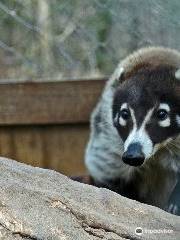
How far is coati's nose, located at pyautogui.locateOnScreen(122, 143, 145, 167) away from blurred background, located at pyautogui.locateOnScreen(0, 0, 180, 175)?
1432 millimetres

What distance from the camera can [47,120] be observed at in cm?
482

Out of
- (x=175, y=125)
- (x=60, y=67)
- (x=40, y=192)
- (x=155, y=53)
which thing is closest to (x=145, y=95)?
(x=175, y=125)

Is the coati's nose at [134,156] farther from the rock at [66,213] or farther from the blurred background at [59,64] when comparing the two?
the blurred background at [59,64]

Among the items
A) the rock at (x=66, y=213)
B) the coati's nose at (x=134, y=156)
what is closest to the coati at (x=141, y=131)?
the coati's nose at (x=134, y=156)

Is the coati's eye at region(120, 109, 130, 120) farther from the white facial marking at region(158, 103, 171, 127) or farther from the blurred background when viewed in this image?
the blurred background

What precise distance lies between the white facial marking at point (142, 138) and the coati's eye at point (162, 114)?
37mm

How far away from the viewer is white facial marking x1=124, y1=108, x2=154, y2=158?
3.35m

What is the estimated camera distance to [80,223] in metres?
2.34

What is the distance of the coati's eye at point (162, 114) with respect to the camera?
3.50 m

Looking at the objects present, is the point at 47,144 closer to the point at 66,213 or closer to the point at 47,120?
the point at 47,120

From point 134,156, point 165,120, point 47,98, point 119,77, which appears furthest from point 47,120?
point 134,156

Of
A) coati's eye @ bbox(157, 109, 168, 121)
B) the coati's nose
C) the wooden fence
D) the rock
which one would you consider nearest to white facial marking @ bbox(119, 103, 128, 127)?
coati's eye @ bbox(157, 109, 168, 121)

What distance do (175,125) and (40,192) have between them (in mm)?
1302

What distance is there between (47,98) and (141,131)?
1517 millimetres
